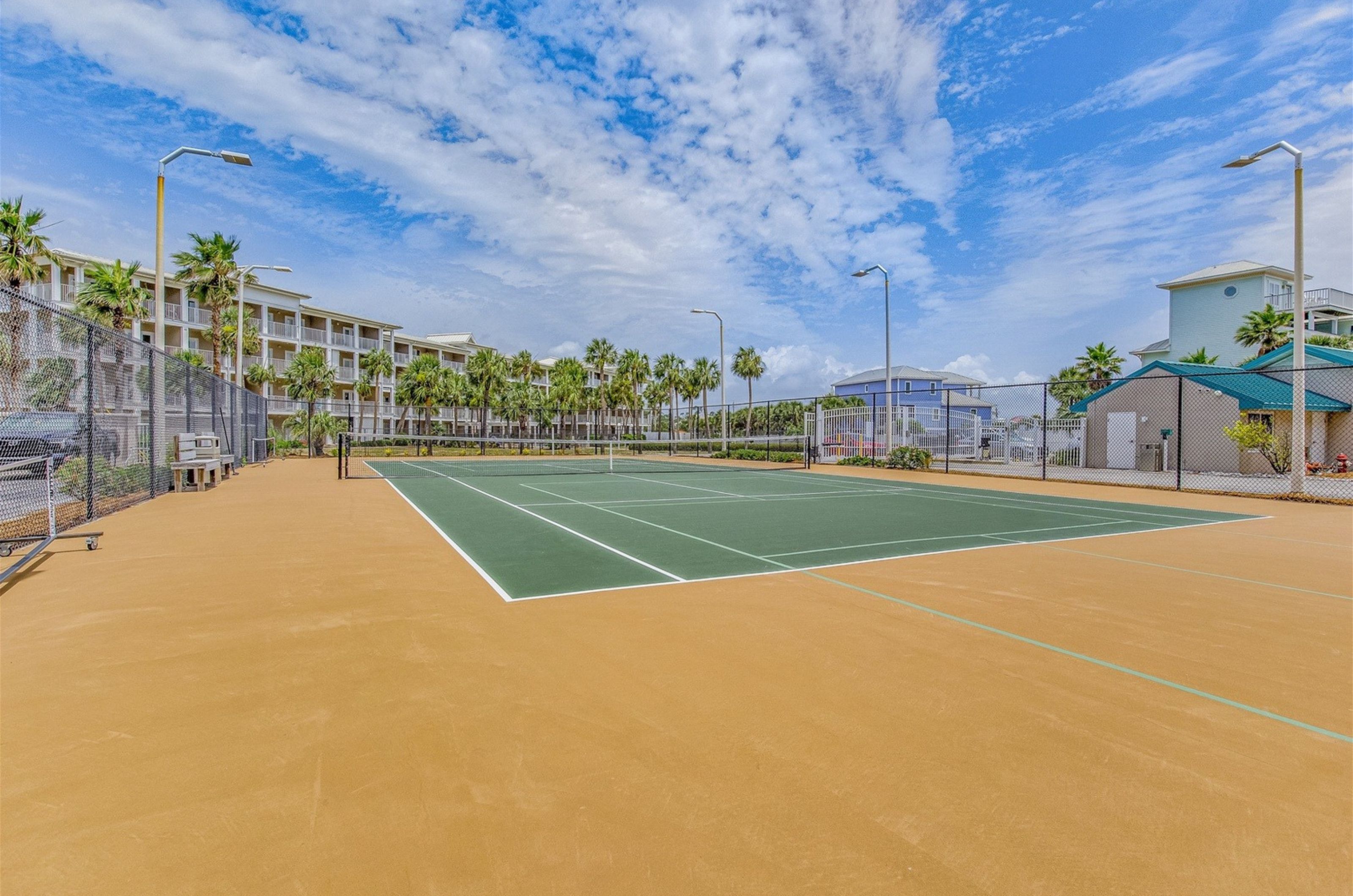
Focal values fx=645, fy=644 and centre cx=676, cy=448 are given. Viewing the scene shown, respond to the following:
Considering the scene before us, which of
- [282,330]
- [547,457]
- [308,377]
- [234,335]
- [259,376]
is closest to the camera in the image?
[234,335]

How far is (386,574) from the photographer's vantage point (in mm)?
6676

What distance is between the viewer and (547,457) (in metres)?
38.7

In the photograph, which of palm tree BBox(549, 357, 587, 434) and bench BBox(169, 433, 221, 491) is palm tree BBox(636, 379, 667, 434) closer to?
palm tree BBox(549, 357, 587, 434)

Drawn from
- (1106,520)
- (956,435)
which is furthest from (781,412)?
(1106,520)

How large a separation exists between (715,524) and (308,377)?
136 ft

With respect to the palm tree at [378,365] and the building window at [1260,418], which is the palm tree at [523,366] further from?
the building window at [1260,418]

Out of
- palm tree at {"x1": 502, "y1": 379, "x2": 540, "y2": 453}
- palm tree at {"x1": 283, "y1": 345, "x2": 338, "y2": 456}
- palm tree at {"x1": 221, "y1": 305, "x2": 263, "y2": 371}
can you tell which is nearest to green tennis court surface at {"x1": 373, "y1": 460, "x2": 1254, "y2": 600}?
palm tree at {"x1": 221, "y1": 305, "x2": 263, "y2": 371}

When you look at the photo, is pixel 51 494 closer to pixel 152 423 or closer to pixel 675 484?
pixel 152 423

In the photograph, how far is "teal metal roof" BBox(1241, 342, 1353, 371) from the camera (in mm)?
27047

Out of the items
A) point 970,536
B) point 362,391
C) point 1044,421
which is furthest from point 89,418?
point 362,391

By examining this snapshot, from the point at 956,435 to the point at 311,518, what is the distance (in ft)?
110

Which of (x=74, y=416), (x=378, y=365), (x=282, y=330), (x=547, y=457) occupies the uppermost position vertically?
(x=282, y=330)

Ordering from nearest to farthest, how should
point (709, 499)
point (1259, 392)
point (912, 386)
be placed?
point (709, 499), point (1259, 392), point (912, 386)

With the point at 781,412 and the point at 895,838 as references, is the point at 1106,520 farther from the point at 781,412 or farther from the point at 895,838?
the point at 781,412
